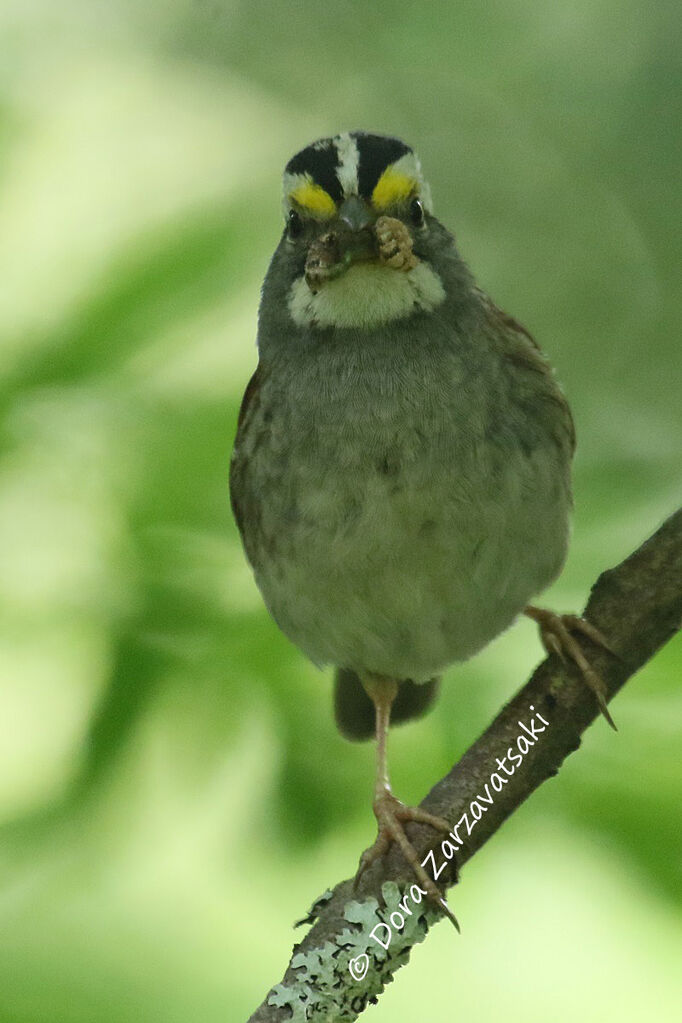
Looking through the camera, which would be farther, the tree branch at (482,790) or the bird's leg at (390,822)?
the bird's leg at (390,822)

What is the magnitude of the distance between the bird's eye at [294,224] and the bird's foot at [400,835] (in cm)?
146

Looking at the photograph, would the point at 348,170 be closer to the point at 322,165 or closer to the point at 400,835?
the point at 322,165

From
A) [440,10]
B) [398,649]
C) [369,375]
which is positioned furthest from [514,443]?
[440,10]

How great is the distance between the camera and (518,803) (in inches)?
124

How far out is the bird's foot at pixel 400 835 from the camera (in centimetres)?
324

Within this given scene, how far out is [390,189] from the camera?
3.51 m

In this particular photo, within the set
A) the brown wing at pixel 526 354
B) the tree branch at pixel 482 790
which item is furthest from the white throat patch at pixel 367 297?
the tree branch at pixel 482 790

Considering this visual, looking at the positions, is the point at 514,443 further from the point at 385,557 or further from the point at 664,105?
the point at 664,105

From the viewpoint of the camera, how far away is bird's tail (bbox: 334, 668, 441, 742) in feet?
12.5

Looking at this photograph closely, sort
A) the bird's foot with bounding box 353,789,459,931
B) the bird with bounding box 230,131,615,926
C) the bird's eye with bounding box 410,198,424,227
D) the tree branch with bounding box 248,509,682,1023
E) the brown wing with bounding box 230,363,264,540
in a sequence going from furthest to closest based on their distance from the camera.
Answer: the brown wing with bounding box 230,363,264,540
the bird's eye with bounding box 410,198,424,227
the bird with bounding box 230,131,615,926
the bird's foot with bounding box 353,789,459,931
the tree branch with bounding box 248,509,682,1023

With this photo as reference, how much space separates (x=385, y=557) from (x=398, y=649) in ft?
1.33

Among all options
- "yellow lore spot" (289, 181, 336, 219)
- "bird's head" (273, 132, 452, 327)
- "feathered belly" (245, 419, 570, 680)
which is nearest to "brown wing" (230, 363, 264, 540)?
"feathered belly" (245, 419, 570, 680)

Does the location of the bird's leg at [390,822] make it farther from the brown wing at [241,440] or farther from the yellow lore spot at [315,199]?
the yellow lore spot at [315,199]

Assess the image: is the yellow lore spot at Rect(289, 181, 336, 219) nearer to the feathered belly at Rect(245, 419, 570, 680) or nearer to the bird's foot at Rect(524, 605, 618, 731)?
the feathered belly at Rect(245, 419, 570, 680)
